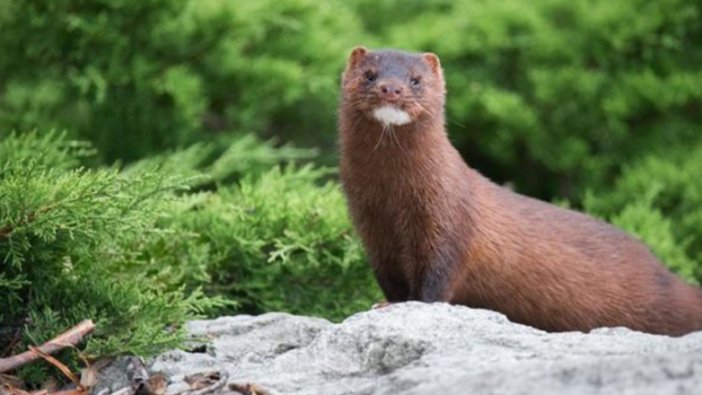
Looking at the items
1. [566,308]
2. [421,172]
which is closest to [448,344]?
[421,172]

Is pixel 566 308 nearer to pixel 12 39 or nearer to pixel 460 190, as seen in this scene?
pixel 460 190

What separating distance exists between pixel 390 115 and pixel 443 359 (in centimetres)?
163

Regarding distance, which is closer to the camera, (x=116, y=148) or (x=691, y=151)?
(x=116, y=148)

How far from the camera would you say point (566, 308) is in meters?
6.27

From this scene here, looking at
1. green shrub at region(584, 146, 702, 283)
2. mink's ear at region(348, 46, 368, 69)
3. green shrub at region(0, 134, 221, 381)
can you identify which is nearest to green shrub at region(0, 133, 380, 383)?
green shrub at region(0, 134, 221, 381)

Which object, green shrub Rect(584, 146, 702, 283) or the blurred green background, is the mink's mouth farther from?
green shrub Rect(584, 146, 702, 283)

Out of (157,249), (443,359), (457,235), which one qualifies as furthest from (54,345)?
(457,235)

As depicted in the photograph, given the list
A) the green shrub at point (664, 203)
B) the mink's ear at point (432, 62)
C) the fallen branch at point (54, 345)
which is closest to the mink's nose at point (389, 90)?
the mink's ear at point (432, 62)

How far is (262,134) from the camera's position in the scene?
10.9m

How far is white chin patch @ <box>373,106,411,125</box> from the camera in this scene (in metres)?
5.63

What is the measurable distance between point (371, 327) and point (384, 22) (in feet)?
26.9

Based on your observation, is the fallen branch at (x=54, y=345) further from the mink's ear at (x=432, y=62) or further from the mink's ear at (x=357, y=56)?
the mink's ear at (x=432, y=62)

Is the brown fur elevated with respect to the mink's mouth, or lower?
lower

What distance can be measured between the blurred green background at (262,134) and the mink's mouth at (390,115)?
35.2 inches
